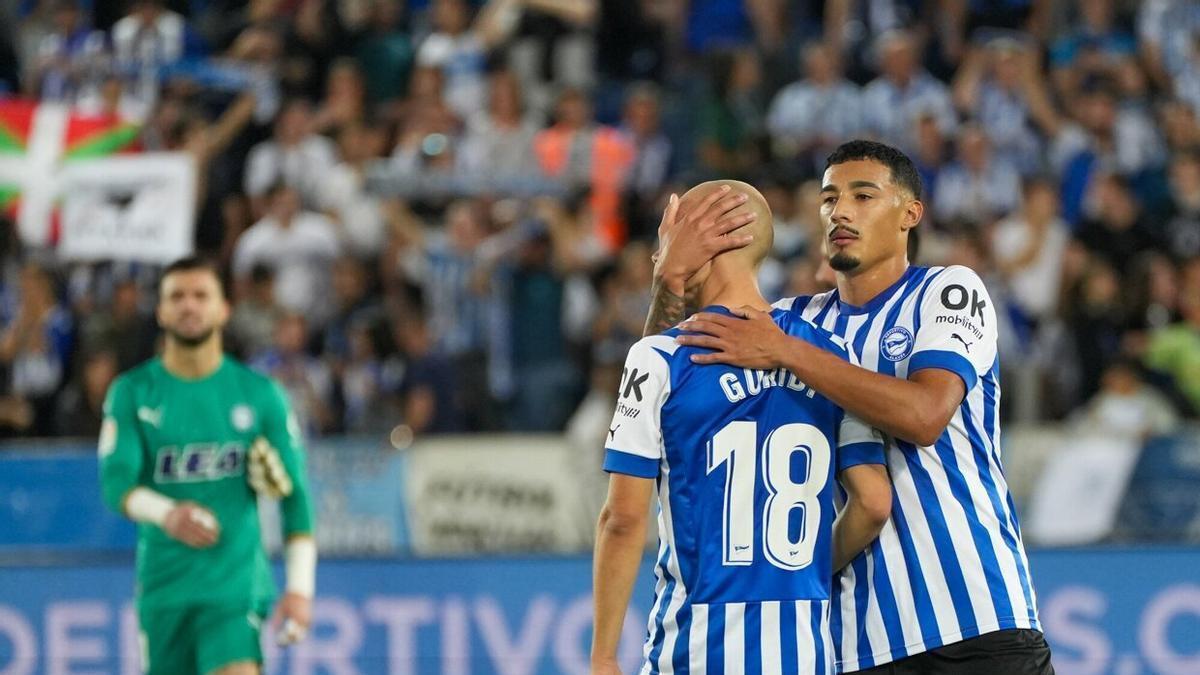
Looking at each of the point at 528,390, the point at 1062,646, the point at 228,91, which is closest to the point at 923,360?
the point at 1062,646

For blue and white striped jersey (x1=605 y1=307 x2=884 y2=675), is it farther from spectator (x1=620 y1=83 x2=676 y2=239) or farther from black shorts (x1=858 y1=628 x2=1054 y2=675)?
spectator (x1=620 y1=83 x2=676 y2=239)

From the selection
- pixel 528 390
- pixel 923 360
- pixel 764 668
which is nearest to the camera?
pixel 764 668

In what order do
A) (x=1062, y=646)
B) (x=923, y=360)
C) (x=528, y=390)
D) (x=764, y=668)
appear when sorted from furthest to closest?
(x=528, y=390)
(x=1062, y=646)
(x=923, y=360)
(x=764, y=668)

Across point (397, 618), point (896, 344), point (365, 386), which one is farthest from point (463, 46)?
point (896, 344)

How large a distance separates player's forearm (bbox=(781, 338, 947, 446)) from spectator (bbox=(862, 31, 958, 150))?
8.35 m

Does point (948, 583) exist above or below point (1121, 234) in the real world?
below

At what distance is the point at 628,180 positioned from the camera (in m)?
12.3

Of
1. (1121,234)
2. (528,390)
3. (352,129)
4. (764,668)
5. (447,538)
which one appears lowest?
(764,668)

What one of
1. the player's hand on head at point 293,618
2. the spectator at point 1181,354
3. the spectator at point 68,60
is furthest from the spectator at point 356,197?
the player's hand on head at point 293,618

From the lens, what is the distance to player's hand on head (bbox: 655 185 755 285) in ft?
13.7

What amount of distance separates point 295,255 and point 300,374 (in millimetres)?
1060

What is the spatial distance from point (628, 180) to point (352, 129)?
2044 mm

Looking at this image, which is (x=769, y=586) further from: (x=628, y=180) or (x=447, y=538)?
(x=628, y=180)

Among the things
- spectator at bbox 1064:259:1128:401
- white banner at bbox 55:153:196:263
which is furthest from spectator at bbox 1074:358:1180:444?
white banner at bbox 55:153:196:263
